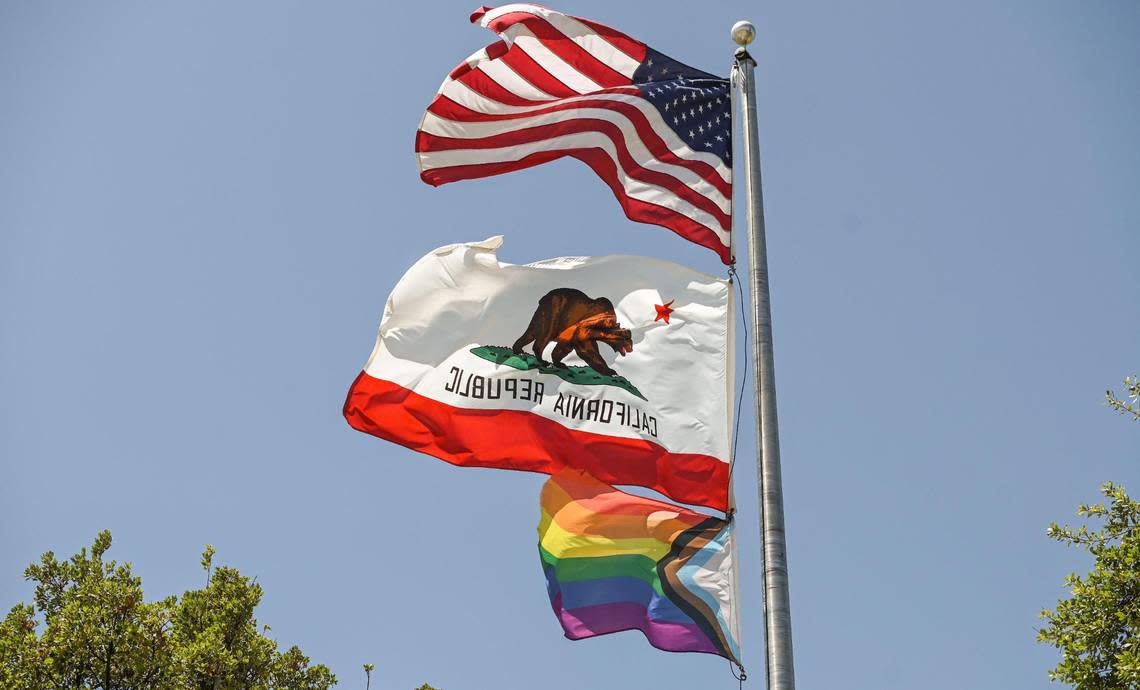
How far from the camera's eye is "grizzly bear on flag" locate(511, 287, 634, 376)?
36.3ft

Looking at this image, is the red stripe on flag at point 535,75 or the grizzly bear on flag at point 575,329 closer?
the grizzly bear on flag at point 575,329

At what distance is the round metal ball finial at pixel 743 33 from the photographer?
440 inches

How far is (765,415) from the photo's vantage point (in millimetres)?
9367

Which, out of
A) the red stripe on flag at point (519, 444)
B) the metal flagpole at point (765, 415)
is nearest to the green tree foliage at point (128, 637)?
the red stripe on flag at point (519, 444)

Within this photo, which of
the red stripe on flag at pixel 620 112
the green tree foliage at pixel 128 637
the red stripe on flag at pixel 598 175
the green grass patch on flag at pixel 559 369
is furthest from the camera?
the green tree foliage at pixel 128 637

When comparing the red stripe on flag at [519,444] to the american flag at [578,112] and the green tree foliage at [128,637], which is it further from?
the green tree foliage at [128,637]

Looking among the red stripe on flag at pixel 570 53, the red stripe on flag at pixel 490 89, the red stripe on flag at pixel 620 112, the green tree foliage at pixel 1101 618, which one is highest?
the red stripe on flag at pixel 570 53

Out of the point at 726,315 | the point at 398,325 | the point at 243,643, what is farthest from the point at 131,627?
the point at 726,315

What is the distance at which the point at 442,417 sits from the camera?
11180mm

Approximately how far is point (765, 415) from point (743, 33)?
3.88 metres

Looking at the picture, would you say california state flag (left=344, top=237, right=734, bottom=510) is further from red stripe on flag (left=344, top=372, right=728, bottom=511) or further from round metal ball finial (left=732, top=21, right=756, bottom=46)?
round metal ball finial (left=732, top=21, right=756, bottom=46)

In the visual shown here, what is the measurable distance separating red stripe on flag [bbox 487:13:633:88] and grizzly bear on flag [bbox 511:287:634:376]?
219 cm

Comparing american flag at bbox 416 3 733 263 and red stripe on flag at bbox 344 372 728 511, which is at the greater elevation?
american flag at bbox 416 3 733 263

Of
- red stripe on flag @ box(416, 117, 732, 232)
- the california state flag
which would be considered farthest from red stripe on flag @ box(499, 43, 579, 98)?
the california state flag
